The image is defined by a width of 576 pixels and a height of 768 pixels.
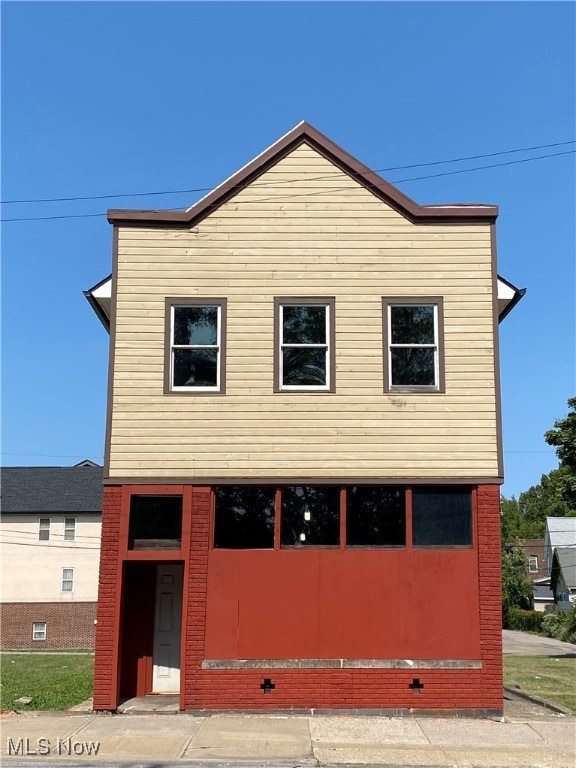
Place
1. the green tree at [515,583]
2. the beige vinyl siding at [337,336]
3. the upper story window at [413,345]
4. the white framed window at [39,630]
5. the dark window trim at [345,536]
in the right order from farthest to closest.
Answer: the green tree at [515,583] → the white framed window at [39,630] → the upper story window at [413,345] → the beige vinyl siding at [337,336] → the dark window trim at [345,536]

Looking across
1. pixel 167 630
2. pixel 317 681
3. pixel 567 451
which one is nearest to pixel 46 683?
pixel 167 630

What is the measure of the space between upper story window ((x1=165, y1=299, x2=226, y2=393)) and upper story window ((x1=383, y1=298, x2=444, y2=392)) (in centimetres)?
266

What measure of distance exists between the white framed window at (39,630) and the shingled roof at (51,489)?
531cm

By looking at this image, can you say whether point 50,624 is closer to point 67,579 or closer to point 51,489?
point 67,579

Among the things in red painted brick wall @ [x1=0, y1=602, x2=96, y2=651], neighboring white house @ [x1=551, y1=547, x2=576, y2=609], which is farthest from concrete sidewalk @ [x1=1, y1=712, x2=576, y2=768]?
neighboring white house @ [x1=551, y1=547, x2=576, y2=609]

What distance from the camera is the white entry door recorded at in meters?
13.3

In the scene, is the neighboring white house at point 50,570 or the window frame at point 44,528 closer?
the neighboring white house at point 50,570

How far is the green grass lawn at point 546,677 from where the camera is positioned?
50.0 ft

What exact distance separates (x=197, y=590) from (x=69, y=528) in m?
30.0

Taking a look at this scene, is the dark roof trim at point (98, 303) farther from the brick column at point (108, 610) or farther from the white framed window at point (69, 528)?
the white framed window at point (69, 528)

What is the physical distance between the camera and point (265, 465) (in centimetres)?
1271

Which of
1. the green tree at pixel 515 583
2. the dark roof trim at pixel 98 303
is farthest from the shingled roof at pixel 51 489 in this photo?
A: the green tree at pixel 515 583

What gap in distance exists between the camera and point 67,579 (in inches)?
1565

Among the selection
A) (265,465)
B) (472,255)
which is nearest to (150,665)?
(265,465)
